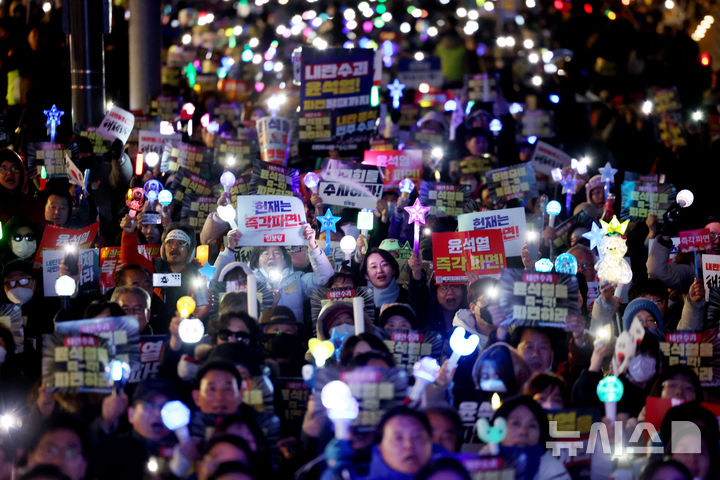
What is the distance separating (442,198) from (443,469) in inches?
175

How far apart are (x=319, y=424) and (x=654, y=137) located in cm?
755

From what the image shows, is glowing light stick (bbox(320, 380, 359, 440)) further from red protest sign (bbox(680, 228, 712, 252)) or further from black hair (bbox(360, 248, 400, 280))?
red protest sign (bbox(680, 228, 712, 252))

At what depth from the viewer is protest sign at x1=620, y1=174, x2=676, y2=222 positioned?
324 inches

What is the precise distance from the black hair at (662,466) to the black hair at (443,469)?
85 centimetres

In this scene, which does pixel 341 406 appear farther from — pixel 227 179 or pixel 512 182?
pixel 512 182

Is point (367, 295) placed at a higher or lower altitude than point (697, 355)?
higher

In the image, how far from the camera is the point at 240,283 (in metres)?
6.68

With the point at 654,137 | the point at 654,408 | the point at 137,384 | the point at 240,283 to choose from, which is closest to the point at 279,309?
the point at 240,283

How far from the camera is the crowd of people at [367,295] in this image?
188 inches

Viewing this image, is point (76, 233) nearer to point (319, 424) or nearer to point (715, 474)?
point (319, 424)

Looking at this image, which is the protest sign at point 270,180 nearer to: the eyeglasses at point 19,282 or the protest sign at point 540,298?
the eyeglasses at point 19,282

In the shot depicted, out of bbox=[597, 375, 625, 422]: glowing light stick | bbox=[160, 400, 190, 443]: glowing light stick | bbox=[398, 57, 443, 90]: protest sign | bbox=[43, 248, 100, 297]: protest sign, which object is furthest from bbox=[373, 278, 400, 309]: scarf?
bbox=[398, 57, 443, 90]: protest sign

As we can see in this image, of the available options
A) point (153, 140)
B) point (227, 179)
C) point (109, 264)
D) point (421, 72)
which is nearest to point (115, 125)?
point (153, 140)

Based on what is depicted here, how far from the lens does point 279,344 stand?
623cm
